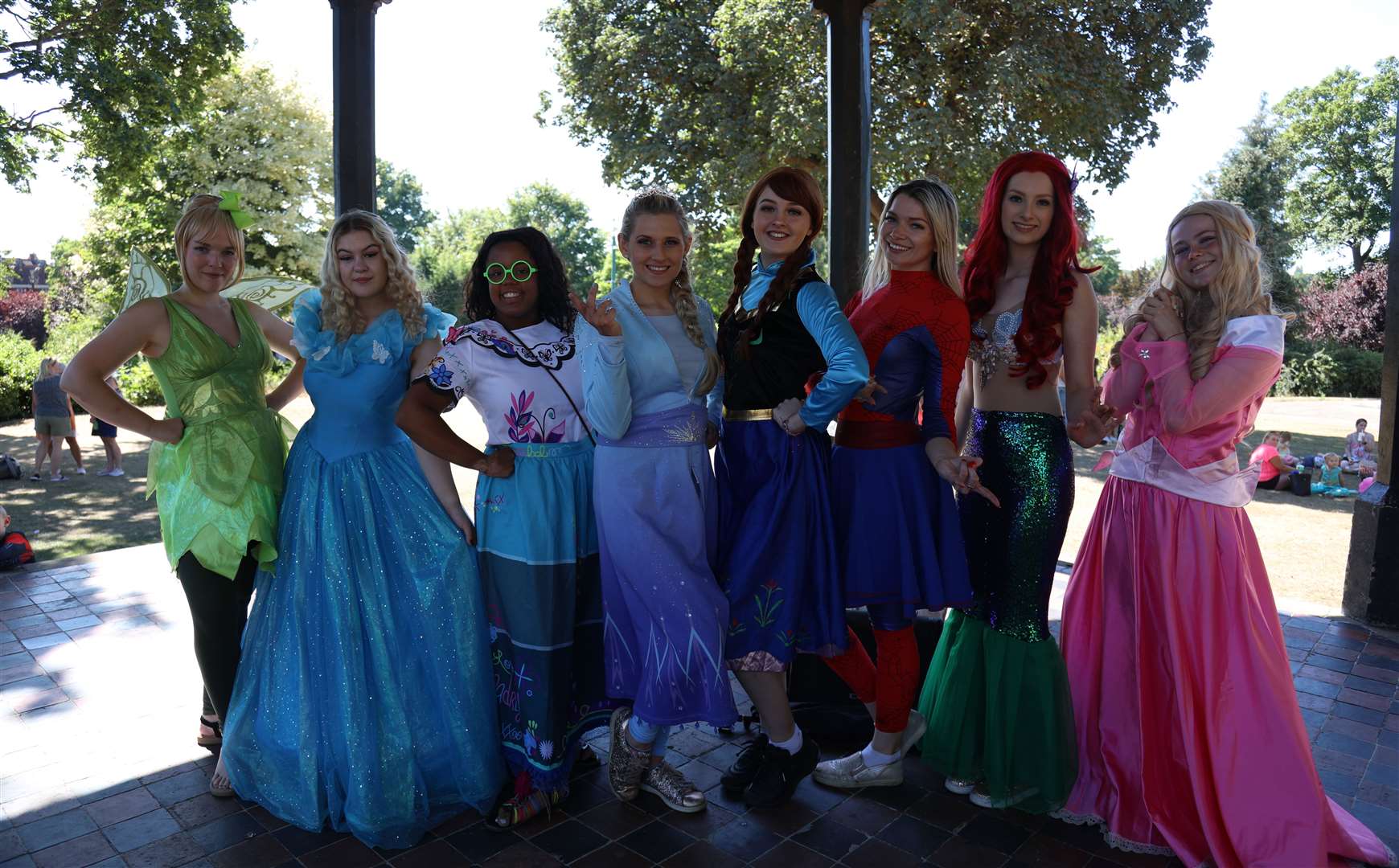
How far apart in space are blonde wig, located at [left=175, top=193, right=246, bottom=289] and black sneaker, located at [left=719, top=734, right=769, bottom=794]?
2.34 meters

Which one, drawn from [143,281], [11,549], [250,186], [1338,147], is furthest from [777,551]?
[1338,147]

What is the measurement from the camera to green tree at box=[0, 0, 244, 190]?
9820mm

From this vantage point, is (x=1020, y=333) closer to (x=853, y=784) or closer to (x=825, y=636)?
(x=825, y=636)

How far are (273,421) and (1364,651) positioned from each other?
521 centimetres

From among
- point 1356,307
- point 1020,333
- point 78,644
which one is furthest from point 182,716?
point 1356,307

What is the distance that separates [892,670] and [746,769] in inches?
23.3

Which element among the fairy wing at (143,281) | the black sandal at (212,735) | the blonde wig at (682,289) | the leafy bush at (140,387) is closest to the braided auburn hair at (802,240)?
the blonde wig at (682,289)

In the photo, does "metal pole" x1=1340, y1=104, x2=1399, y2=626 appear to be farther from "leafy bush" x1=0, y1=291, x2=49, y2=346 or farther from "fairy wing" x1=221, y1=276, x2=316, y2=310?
"leafy bush" x1=0, y1=291, x2=49, y2=346

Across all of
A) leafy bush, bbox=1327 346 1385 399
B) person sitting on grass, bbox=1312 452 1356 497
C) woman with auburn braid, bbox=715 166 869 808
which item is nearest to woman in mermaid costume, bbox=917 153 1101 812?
woman with auburn braid, bbox=715 166 869 808

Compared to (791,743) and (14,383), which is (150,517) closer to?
(791,743)

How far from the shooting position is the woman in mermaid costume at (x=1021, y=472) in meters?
2.82

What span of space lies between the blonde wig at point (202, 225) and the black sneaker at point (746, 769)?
7.68 feet

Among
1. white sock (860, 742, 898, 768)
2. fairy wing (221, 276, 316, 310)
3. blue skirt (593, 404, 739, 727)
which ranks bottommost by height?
white sock (860, 742, 898, 768)

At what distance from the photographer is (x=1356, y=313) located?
2731cm
